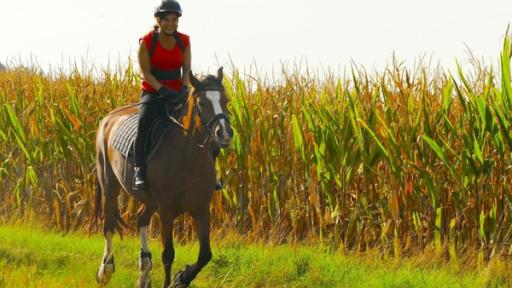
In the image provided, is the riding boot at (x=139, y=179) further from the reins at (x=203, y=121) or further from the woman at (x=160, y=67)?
the reins at (x=203, y=121)

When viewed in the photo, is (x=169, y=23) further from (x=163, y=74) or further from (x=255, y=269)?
(x=255, y=269)

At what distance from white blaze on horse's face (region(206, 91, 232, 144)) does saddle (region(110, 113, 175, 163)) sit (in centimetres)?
102

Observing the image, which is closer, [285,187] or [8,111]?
[285,187]

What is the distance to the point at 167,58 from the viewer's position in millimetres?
8422

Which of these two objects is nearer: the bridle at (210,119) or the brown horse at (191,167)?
the bridle at (210,119)

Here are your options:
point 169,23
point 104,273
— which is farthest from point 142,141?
point 104,273

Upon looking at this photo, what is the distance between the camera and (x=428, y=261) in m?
9.74

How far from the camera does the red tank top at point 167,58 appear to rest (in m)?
8.38

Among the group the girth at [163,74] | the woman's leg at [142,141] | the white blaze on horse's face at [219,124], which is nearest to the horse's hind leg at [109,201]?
the woman's leg at [142,141]

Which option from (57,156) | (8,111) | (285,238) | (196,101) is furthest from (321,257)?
(8,111)

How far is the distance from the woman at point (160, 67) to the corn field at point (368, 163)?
2.69 metres

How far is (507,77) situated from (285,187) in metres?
3.61

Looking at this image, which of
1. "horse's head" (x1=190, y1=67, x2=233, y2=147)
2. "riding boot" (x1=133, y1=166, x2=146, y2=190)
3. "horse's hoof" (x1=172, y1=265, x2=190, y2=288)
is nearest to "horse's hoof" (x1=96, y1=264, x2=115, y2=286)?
"horse's hoof" (x1=172, y1=265, x2=190, y2=288)

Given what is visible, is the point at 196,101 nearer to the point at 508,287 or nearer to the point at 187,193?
the point at 187,193
